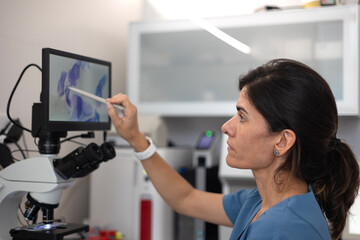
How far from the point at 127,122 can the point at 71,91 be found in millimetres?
196

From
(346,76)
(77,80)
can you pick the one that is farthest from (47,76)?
(346,76)

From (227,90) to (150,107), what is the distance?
351 millimetres

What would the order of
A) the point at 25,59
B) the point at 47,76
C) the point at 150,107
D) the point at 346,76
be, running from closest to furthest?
1. the point at 47,76
2. the point at 25,59
3. the point at 346,76
4. the point at 150,107

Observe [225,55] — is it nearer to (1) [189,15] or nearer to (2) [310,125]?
(1) [189,15]

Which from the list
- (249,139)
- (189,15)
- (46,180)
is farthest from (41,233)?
(189,15)

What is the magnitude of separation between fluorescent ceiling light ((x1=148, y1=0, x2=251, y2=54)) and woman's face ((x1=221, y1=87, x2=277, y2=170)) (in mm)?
802

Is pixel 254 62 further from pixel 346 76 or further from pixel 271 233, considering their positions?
pixel 271 233

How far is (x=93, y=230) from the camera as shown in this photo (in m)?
1.63

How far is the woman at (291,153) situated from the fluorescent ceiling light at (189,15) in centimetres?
75

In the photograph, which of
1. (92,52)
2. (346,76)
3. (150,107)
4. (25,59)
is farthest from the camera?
(150,107)

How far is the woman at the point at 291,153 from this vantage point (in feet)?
2.98

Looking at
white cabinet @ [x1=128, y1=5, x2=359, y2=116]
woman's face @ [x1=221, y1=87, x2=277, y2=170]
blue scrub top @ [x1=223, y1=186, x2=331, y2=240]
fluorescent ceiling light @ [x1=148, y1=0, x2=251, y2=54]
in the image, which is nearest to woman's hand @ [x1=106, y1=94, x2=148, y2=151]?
woman's face @ [x1=221, y1=87, x2=277, y2=170]

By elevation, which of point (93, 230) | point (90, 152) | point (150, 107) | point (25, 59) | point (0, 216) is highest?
→ point (25, 59)

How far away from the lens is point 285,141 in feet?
3.10
